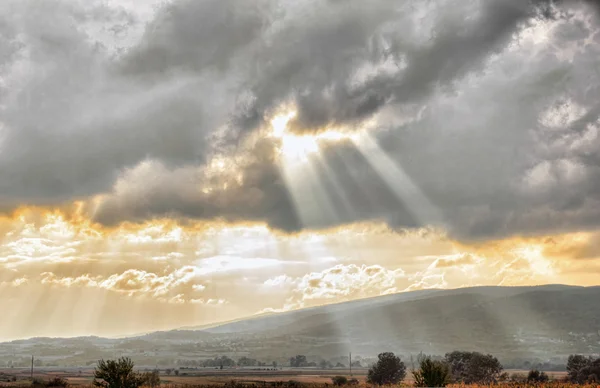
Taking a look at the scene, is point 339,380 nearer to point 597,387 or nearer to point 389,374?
point 389,374

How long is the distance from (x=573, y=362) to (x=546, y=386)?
101700 mm

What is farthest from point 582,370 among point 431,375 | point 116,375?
point 116,375

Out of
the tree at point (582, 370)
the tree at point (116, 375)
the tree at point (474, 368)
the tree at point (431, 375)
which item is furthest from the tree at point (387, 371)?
the tree at point (116, 375)

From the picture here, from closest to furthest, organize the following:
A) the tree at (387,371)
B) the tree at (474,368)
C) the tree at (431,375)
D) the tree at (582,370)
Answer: the tree at (431,375) < the tree at (582,370) < the tree at (474,368) < the tree at (387,371)

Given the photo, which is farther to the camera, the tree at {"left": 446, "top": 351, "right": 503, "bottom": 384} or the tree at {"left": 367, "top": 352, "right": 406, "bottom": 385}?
the tree at {"left": 367, "top": 352, "right": 406, "bottom": 385}

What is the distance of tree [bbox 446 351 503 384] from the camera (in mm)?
123231

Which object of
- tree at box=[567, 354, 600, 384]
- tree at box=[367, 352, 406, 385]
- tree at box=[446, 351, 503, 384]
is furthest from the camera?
tree at box=[367, 352, 406, 385]

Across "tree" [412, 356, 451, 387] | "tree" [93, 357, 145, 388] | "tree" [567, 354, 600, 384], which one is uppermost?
"tree" [93, 357, 145, 388]

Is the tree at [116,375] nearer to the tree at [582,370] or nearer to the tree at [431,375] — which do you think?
the tree at [431,375]

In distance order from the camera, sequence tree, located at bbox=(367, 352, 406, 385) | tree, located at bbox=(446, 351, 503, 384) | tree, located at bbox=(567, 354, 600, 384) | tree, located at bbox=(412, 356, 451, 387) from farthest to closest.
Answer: tree, located at bbox=(367, 352, 406, 385) → tree, located at bbox=(446, 351, 503, 384) → tree, located at bbox=(567, 354, 600, 384) → tree, located at bbox=(412, 356, 451, 387)

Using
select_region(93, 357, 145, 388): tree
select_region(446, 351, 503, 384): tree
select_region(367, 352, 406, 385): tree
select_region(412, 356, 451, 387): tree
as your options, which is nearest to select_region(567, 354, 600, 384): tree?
select_region(446, 351, 503, 384): tree

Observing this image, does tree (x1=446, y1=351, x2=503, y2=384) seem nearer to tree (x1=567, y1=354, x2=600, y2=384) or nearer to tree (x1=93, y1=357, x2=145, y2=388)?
tree (x1=567, y1=354, x2=600, y2=384)

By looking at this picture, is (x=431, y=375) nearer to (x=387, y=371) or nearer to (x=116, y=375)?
(x=116, y=375)

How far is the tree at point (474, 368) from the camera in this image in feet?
404
